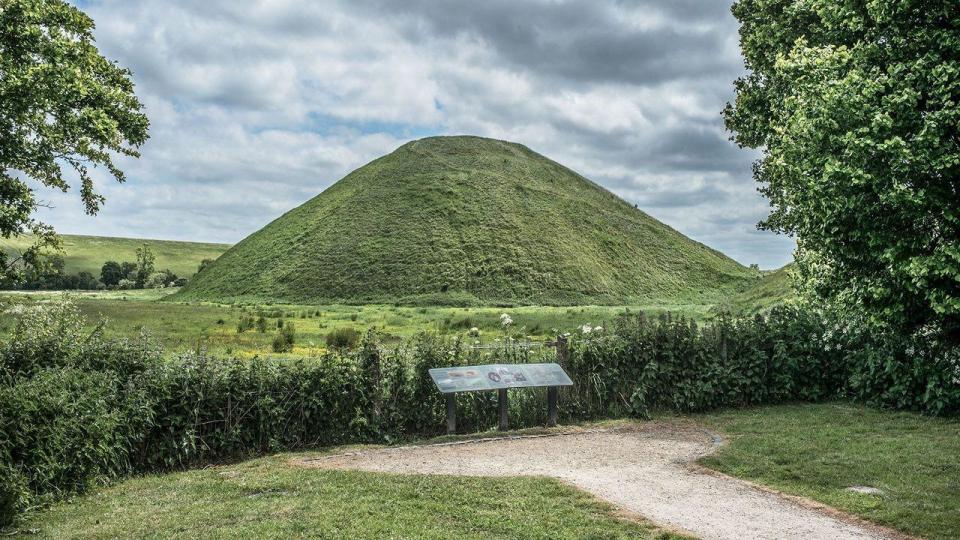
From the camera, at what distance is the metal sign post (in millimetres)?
14305

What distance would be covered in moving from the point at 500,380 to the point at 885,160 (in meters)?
8.78

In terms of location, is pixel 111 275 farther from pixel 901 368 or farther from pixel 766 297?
pixel 901 368

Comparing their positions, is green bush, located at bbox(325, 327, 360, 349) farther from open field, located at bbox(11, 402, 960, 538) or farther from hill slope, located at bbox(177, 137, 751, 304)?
hill slope, located at bbox(177, 137, 751, 304)

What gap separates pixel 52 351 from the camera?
41.1 feet

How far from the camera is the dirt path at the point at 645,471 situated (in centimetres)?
864

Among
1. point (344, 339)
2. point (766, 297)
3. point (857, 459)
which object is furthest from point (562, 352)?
point (766, 297)

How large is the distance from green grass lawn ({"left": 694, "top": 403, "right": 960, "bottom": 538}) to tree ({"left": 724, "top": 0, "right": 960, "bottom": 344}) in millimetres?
2332

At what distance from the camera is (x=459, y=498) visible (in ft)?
31.1

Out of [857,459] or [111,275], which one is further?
[111,275]

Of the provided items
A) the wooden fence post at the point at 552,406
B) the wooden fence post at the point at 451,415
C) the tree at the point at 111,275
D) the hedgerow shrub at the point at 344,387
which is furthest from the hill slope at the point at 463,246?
the tree at the point at 111,275

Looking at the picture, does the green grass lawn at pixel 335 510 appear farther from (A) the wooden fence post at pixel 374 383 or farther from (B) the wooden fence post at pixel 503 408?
(B) the wooden fence post at pixel 503 408

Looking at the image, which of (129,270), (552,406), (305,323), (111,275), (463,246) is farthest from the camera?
(129,270)

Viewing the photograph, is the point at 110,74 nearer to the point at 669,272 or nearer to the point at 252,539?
the point at 252,539

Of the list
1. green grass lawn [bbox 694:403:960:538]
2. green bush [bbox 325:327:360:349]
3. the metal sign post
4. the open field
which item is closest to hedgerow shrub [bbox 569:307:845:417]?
green grass lawn [bbox 694:403:960:538]
